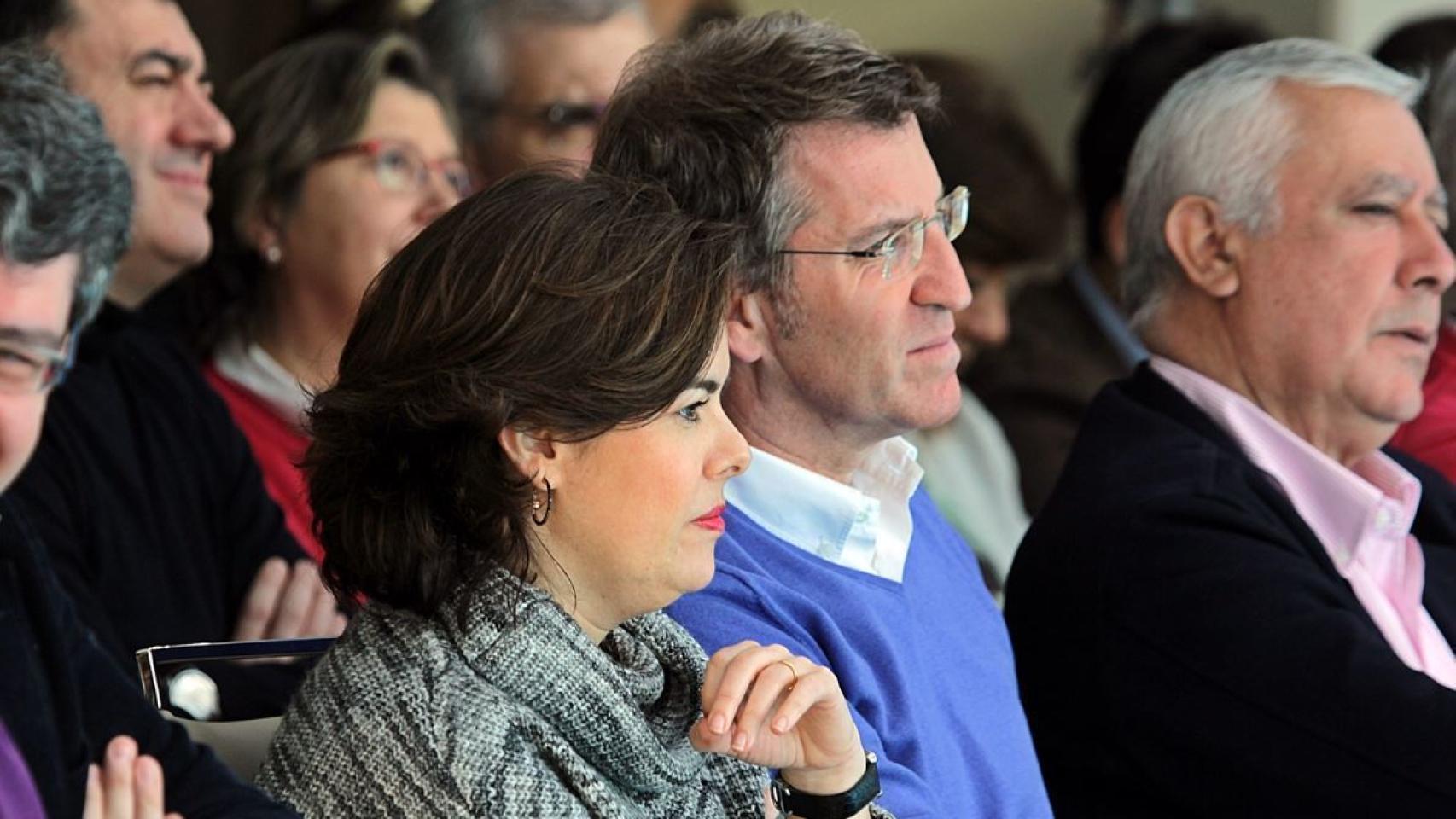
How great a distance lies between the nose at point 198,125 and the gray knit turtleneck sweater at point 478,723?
164cm

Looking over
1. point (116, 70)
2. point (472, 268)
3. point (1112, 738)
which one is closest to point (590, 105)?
point (116, 70)

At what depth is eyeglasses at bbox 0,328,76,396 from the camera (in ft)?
7.12

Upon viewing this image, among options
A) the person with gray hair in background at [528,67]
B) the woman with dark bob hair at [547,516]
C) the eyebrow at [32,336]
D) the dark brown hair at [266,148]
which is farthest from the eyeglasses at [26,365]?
the person with gray hair in background at [528,67]

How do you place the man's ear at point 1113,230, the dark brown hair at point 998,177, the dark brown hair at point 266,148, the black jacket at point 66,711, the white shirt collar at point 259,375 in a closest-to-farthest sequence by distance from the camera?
the black jacket at point 66,711 → the white shirt collar at point 259,375 → the dark brown hair at point 266,148 → the dark brown hair at point 998,177 → the man's ear at point 1113,230

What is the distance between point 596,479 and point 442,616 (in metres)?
0.19

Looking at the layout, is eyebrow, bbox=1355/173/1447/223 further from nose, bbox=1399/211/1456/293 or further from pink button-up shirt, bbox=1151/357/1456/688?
pink button-up shirt, bbox=1151/357/1456/688

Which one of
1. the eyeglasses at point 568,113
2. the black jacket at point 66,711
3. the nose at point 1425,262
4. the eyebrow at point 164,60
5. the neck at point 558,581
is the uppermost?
the eyebrow at point 164,60

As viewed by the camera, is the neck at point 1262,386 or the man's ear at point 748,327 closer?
the man's ear at point 748,327

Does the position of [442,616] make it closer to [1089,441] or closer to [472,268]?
[472,268]

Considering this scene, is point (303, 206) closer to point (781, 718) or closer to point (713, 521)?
point (713, 521)

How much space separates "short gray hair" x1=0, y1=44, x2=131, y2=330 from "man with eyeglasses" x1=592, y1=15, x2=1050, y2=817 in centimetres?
57

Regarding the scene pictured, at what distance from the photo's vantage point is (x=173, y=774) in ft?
6.38

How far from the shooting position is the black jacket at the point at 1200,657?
2426mm

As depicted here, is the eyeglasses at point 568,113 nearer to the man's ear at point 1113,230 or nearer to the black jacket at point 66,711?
the man's ear at point 1113,230
